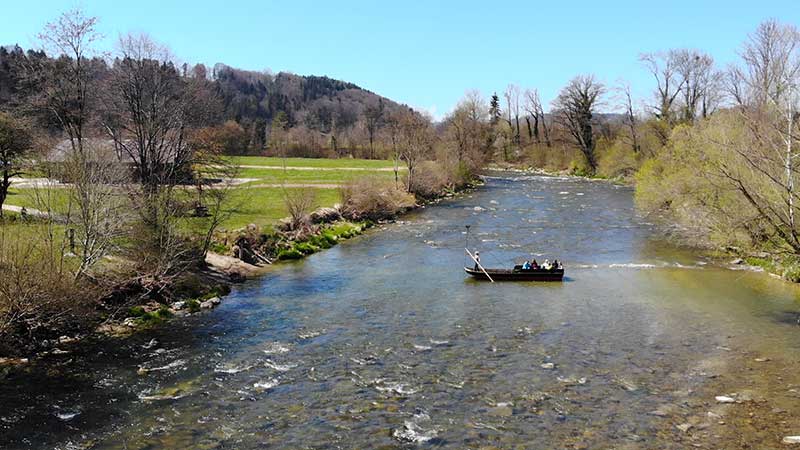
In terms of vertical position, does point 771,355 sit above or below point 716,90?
below

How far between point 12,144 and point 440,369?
2202cm

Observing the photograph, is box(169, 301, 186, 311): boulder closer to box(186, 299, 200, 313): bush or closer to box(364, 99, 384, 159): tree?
box(186, 299, 200, 313): bush

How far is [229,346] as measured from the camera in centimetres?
1752

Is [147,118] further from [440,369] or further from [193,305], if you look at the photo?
[440,369]

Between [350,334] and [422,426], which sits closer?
[422,426]

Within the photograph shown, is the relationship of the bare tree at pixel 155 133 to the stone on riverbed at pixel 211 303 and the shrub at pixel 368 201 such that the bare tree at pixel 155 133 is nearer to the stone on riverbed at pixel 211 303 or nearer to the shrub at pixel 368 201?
the stone on riverbed at pixel 211 303

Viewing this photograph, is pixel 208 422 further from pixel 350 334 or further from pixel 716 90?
pixel 716 90

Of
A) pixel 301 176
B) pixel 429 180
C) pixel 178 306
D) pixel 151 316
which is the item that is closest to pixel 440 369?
pixel 151 316

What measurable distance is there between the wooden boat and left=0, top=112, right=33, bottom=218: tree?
20.8m

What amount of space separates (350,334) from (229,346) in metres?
3.77

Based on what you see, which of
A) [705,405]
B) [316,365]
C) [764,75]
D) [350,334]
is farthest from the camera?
[764,75]

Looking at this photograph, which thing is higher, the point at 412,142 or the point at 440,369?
the point at 412,142

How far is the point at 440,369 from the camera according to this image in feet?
52.2

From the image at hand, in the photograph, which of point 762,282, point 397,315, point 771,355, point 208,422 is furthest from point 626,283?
point 208,422
